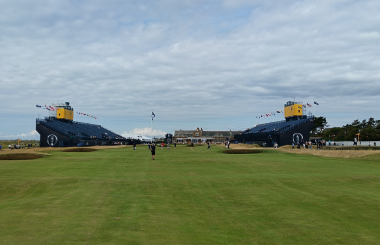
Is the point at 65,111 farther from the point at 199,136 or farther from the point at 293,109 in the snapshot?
the point at 293,109

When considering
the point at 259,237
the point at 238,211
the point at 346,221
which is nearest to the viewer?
the point at 259,237

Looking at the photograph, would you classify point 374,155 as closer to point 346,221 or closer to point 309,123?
point 346,221

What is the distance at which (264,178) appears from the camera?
18453 millimetres

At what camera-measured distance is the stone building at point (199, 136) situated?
157875 mm

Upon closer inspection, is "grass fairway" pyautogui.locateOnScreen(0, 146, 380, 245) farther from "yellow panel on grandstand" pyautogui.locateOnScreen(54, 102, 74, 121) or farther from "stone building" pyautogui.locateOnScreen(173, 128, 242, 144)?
"stone building" pyautogui.locateOnScreen(173, 128, 242, 144)

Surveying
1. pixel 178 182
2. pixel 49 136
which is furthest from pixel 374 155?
pixel 49 136

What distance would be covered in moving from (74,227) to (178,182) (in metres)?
9.09

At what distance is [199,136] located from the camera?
161625 mm

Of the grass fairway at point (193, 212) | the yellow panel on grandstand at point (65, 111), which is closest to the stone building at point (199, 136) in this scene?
the yellow panel on grandstand at point (65, 111)

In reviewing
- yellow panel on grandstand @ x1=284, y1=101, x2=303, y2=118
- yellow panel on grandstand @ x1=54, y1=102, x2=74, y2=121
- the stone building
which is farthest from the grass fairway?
the stone building

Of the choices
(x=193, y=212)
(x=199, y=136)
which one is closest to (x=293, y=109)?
(x=199, y=136)

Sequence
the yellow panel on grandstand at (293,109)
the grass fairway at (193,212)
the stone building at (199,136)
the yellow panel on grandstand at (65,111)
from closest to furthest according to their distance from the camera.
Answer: the grass fairway at (193,212)
the yellow panel on grandstand at (293,109)
the yellow panel on grandstand at (65,111)
the stone building at (199,136)

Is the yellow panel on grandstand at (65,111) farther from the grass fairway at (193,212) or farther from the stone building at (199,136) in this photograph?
the grass fairway at (193,212)

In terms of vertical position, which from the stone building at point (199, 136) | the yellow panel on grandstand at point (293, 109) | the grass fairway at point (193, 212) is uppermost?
the yellow panel on grandstand at point (293, 109)
